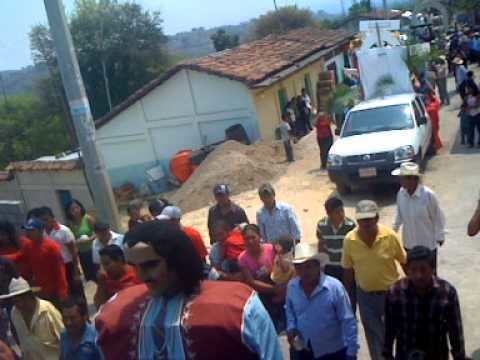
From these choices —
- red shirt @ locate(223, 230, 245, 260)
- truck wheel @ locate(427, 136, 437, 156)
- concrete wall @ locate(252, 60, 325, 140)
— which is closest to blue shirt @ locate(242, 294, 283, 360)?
red shirt @ locate(223, 230, 245, 260)

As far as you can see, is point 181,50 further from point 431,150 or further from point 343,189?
point 343,189

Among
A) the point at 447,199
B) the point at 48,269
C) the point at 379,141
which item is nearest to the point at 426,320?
the point at 48,269

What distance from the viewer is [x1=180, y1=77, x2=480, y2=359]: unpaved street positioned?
22.1 feet

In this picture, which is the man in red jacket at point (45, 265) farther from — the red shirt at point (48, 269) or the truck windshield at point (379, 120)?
the truck windshield at point (379, 120)

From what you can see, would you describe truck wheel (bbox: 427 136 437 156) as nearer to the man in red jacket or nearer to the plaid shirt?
the man in red jacket

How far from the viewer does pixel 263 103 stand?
21.1 meters

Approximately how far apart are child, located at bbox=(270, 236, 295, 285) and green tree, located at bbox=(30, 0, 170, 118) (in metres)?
33.7

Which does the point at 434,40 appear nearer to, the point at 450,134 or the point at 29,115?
the point at 450,134

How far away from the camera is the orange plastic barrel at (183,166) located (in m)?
19.6

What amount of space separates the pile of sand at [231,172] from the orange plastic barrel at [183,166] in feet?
5.76

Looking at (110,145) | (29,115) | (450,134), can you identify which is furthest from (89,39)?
(450,134)

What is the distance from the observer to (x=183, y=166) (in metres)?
19.7

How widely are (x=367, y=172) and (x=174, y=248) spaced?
9.31 metres

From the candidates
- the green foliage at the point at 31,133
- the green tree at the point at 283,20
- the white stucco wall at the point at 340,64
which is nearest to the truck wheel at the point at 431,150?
the white stucco wall at the point at 340,64
